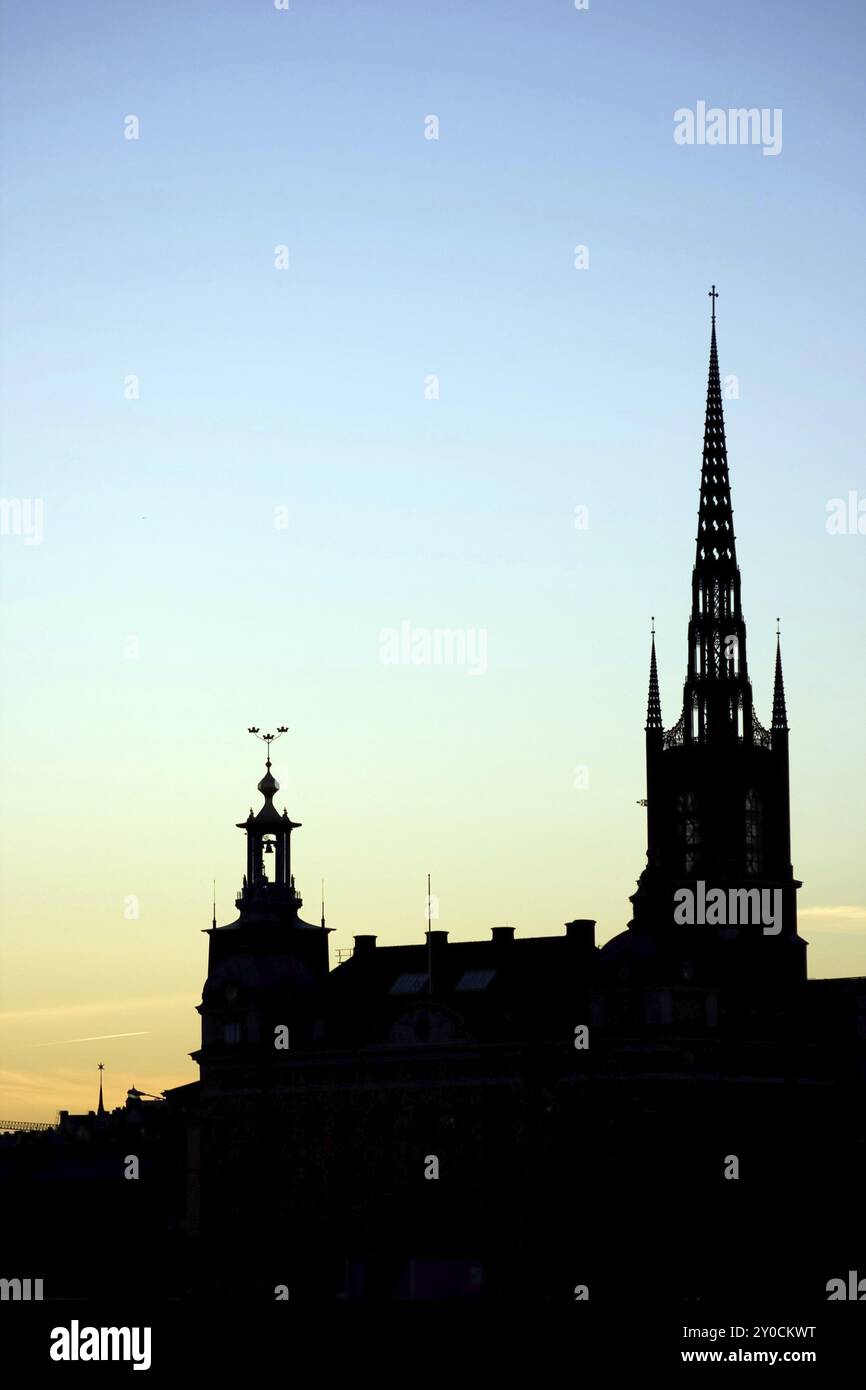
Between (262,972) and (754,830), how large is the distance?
952 inches

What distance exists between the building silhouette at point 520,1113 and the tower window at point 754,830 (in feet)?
12.6

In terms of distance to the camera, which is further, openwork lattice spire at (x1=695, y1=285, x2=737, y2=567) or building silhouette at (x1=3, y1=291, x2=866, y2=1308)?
openwork lattice spire at (x1=695, y1=285, x2=737, y2=567)

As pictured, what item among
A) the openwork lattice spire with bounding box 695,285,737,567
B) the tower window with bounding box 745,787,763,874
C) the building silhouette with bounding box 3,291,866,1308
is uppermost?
the openwork lattice spire with bounding box 695,285,737,567

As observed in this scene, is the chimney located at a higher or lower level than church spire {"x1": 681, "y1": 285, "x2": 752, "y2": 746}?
lower

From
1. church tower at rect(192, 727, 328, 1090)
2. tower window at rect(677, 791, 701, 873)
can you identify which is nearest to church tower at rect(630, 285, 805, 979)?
tower window at rect(677, 791, 701, 873)

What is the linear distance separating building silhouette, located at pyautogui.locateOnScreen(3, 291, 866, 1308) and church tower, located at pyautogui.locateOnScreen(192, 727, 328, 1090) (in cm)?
11

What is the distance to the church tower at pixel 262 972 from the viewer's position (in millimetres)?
143625

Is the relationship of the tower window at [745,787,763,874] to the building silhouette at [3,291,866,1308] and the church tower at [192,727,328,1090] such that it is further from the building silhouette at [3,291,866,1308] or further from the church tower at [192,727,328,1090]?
the church tower at [192,727,328,1090]

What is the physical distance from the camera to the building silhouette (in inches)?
5157

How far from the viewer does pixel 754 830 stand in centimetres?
15775

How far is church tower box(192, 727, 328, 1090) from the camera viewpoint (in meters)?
144

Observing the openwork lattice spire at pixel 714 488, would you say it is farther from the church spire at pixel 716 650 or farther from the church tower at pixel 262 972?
the church tower at pixel 262 972

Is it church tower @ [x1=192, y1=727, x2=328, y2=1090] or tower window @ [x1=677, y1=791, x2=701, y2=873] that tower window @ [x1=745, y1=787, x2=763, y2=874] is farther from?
church tower @ [x1=192, y1=727, x2=328, y2=1090]

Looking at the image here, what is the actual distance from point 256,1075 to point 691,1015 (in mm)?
19138
